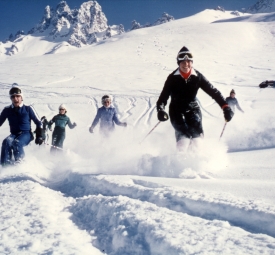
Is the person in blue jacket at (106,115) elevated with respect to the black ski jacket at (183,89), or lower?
lower

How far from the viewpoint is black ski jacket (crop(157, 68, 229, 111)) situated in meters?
4.75

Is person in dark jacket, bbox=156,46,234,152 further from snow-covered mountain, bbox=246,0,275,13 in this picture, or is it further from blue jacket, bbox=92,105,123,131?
snow-covered mountain, bbox=246,0,275,13

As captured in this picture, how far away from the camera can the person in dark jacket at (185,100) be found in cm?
471

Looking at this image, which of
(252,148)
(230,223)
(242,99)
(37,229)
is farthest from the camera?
(242,99)

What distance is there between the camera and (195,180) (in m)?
3.55

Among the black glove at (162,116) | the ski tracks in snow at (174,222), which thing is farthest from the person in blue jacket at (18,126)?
the ski tracks in snow at (174,222)

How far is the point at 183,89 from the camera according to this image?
4.76 metres

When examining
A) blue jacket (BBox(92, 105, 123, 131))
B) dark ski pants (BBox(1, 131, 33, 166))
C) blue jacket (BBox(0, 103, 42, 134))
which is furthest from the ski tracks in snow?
blue jacket (BBox(92, 105, 123, 131))

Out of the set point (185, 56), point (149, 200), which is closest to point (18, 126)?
point (185, 56)

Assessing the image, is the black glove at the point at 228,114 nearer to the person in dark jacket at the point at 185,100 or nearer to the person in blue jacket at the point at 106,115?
the person in dark jacket at the point at 185,100

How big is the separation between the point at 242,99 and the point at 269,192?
49.0ft

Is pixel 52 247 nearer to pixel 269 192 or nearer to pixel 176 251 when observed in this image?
pixel 176 251

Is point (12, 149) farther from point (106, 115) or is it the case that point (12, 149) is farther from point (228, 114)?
point (228, 114)

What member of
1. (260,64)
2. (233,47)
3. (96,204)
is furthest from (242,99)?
(233,47)
